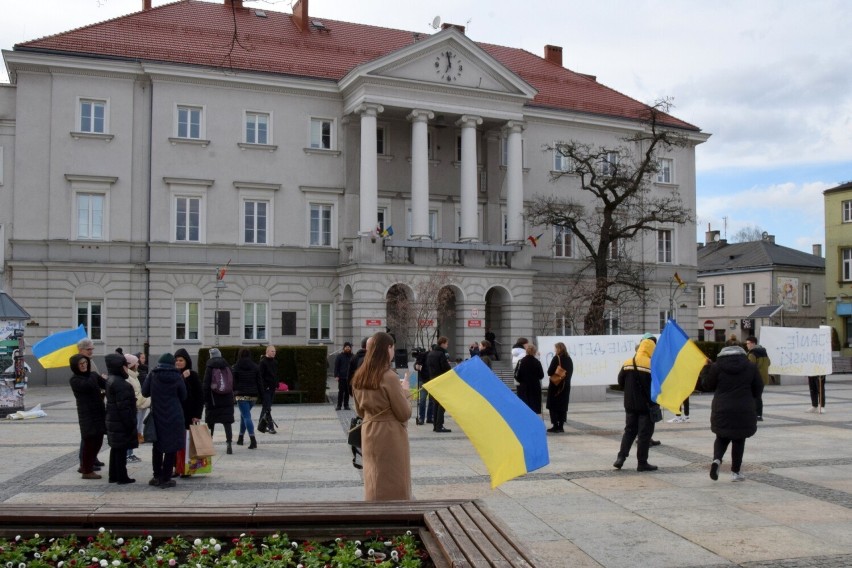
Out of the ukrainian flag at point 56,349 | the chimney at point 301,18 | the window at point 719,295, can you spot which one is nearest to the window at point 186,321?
the chimney at point 301,18

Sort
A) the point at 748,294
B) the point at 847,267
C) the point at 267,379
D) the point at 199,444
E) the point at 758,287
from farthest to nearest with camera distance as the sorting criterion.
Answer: the point at 748,294
the point at 758,287
the point at 847,267
the point at 267,379
the point at 199,444

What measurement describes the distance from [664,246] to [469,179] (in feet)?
48.3

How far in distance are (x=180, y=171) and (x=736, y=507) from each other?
3225 centimetres

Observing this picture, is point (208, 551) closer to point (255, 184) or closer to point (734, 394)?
point (734, 394)

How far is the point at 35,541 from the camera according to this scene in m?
6.34

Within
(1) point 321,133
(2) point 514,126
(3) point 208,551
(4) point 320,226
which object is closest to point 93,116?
(1) point 321,133

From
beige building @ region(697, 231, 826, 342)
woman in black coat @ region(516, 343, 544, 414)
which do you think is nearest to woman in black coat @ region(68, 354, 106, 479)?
woman in black coat @ region(516, 343, 544, 414)

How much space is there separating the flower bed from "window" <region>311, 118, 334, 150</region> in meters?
35.2

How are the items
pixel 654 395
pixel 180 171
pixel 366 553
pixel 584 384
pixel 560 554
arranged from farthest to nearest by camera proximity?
pixel 180 171 → pixel 584 384 → pixel 654 395 → pixel 560 554 → pixel 366 553

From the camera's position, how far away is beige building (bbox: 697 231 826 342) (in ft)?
225

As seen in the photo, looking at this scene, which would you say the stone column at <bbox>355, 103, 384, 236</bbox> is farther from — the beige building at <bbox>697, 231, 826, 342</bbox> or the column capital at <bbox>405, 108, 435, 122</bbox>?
the beige building at <bbox>697, 231, 826, 342</bbox>

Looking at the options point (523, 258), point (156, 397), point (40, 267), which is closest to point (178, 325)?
point (40, 267)

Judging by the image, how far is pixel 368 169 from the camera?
3856 cm

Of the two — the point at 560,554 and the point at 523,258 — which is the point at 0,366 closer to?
the point at 560,554
